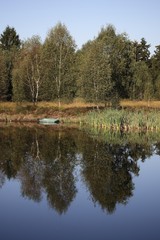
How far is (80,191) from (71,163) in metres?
6.01

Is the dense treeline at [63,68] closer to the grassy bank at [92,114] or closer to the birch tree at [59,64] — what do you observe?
the birch tree at [59,64]

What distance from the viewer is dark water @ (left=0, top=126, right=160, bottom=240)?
12.2 metres

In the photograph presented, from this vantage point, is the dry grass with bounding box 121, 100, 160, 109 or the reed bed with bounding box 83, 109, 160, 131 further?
the dry grass with bounding box 121, 100, 160, 109

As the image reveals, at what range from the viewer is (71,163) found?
2269 cm

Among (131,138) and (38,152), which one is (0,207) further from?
(131,138)

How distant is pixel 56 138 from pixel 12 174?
14.6m

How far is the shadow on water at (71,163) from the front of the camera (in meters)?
16.1

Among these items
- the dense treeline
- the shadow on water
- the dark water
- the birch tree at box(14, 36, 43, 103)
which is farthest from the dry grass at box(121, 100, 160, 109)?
the dark water

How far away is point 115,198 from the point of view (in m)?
15.7

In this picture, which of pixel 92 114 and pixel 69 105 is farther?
pixel 69 105

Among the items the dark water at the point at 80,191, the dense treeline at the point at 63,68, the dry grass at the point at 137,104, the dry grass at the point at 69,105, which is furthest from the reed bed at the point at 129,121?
the dry grass at the point at 137,104

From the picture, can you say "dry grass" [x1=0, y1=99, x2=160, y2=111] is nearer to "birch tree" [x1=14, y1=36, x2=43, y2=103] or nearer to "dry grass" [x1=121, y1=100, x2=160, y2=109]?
"dry grass" [x1=121, y1=100, x2=160, y2=109]

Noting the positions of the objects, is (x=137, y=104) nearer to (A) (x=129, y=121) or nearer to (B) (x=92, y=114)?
(B) (x=92, y=114)

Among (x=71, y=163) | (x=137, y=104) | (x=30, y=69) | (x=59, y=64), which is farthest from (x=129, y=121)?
(x=30, y=69)
